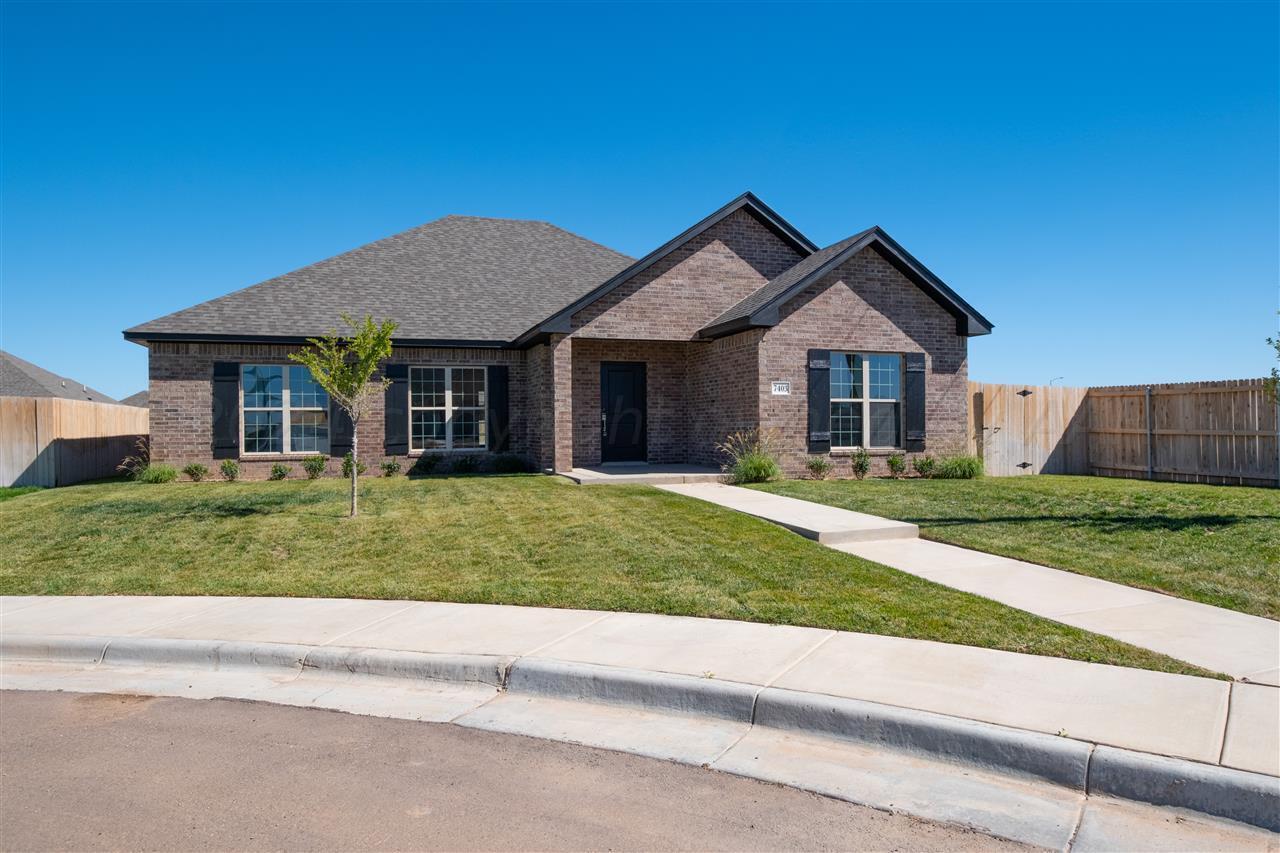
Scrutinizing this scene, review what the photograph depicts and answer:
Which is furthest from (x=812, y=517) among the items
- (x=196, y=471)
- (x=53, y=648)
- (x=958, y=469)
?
(x=196, y=471)

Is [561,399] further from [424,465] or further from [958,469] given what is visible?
[958,469]

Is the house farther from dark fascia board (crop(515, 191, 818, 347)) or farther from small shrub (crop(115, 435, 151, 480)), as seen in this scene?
small shrub (crop(115, 435, 151, 480))

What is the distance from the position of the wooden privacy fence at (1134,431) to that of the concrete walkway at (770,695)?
46.0 feet

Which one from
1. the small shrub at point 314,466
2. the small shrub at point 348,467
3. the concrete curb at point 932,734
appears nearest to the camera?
the concrete curb at point 932,734

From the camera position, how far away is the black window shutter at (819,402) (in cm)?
Answer: 1658

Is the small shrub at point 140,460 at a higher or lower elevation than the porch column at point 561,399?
lower

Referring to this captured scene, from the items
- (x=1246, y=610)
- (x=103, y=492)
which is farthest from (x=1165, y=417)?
(x=103, y=492)

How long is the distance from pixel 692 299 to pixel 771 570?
1068cm

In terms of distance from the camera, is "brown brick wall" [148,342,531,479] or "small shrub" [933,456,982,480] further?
"brown brick wall" [148,342,531,479]

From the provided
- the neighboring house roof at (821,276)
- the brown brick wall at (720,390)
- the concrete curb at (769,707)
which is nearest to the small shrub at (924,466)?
the neighboring house roof at (821,276)

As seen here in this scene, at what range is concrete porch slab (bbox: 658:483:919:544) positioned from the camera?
962 centimetres

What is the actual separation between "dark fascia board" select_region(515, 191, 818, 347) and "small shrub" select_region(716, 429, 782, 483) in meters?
3.94

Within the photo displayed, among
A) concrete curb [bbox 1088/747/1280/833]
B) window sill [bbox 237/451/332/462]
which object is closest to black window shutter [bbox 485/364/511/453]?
window sill [bbox 237/451/332/462]

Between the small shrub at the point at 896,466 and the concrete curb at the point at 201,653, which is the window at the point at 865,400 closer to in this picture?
the small shrub at the point at 896,466
